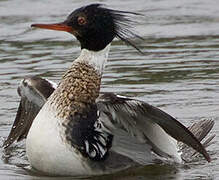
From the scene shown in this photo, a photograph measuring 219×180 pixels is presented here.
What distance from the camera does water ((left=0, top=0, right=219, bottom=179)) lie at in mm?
8570

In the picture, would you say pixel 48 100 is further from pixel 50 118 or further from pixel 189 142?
pixel 189 142

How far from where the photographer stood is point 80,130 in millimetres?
7547

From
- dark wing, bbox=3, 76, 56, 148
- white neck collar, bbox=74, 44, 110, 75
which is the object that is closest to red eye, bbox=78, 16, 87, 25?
white neck collar, bbox=74, 44, 110, 75

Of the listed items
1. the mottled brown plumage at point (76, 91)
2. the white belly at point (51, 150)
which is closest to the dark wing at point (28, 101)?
the mottled brown plumage at point (76, 91)

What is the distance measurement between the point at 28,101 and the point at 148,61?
140 inches

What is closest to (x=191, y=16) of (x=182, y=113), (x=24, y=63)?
(x=24, y=63)

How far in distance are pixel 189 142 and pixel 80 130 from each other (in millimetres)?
883

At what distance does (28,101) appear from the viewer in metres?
8.46

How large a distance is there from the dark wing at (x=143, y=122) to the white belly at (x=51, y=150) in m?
0.41

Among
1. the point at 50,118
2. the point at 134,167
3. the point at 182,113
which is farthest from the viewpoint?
the point at 182,113

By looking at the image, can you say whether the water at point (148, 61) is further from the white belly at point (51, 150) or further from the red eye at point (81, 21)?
the red eye at point (81, 21)

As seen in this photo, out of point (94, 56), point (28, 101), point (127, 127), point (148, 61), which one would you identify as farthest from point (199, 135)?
point (148, 61)

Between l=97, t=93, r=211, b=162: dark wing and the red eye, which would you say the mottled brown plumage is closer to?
l=97, t=93, r=211, b=162: dark wing

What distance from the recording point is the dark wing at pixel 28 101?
324 inches
